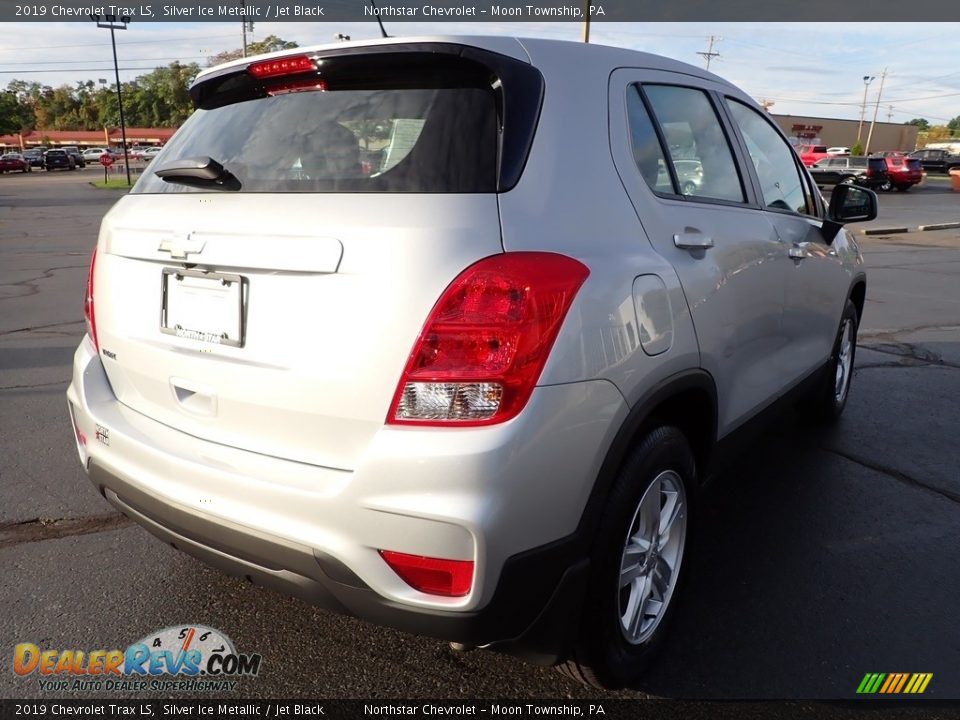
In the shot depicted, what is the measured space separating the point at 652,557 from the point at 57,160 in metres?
70.4

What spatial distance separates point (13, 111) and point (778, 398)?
100739 millimetres

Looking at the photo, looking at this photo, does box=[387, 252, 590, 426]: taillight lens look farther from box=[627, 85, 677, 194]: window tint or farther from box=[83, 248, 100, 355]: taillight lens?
box=[83, 248, 100, 355]: taillight lens

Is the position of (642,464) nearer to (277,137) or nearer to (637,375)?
(637,375)

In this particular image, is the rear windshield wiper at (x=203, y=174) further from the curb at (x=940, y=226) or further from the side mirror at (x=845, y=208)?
the curb at (x=940, y=226)

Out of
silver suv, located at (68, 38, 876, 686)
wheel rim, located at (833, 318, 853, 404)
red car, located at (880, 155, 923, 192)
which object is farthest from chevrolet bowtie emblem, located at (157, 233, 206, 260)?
red car, located at (880, 155, 923, 192)

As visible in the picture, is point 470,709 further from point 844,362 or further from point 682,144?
point 844,362

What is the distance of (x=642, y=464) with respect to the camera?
2.19 m

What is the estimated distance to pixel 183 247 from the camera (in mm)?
2148

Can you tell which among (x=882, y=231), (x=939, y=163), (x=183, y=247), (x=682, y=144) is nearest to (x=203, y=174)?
(x=183, y=247)

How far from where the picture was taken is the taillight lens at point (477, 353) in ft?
5.89

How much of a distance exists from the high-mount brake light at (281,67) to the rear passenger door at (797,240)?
72.0 inches

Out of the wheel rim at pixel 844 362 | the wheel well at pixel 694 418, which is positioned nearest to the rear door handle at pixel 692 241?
the wheel well at pixel 694 418

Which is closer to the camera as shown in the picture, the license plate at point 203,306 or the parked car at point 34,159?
the license plate at point 203,306

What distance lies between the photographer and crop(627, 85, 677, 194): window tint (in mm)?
2387
